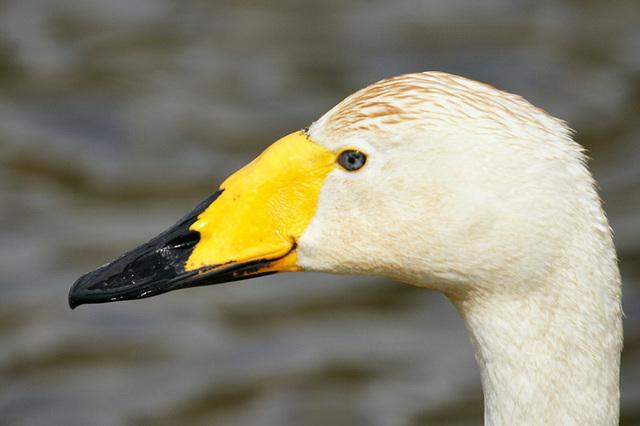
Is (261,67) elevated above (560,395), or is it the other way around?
(261,67)

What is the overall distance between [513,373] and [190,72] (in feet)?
20.6

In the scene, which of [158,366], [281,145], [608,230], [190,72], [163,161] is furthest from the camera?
[190,72]

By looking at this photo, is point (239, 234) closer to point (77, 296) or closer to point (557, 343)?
point (77, 296)

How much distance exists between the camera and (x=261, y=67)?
32.2ft

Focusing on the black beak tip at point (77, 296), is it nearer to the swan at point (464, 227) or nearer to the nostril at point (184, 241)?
the swan at point (464, 227)

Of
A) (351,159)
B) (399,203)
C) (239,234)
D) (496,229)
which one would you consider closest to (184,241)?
(239,234)

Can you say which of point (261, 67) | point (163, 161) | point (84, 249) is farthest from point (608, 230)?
point (261, 67)

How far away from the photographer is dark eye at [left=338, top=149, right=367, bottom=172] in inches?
156

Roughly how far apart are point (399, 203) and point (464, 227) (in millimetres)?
230

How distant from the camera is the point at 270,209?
4.08 meters

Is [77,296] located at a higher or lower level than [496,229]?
lower

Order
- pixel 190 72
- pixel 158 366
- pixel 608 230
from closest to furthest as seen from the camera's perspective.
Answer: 1. pixel 608 230
2. pixel 158 366
3. pixel 190 72

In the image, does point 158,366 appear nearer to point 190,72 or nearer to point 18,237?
point 18,237

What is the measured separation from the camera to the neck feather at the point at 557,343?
3.74 meters
